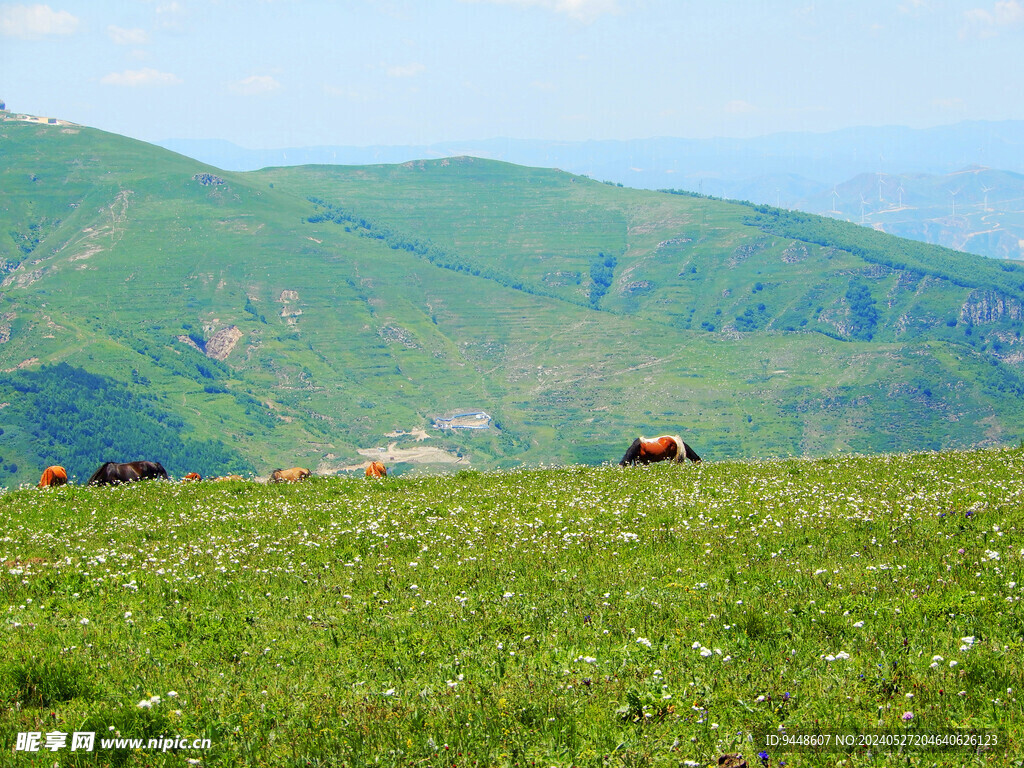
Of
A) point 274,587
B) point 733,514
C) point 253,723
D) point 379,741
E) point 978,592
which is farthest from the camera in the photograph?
point 733,514

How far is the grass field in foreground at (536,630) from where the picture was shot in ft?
25.2

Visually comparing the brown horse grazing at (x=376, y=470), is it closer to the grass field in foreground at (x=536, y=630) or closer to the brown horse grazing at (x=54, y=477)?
the brown horse grazing at (x=54, y=477)

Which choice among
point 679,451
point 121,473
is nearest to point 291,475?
point 121,473

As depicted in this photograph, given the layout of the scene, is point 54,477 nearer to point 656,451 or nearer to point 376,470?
point 376,470

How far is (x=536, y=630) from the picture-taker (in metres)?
10.4

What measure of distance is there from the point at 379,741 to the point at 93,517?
15.4m

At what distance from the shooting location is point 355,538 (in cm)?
1686

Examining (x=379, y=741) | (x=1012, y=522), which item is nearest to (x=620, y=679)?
(x=379, y=741)

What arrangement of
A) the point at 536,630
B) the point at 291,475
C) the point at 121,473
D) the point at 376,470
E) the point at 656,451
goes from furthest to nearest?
the point at 376,470
the point at 291,475
the point at 656,451
the point at 121,473
the point at 536,630

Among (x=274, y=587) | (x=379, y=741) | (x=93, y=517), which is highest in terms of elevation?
(x=379, y=741)

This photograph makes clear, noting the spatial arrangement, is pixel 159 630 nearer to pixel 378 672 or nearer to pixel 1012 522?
pixel 378 672

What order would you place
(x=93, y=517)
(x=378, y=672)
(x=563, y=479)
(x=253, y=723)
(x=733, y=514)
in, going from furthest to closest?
(x=563, y=479) < (x=93, y=517) < (x=733, y=514) < (x=378, y=672) < (x=253, y=723)

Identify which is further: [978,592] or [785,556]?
[785,556]

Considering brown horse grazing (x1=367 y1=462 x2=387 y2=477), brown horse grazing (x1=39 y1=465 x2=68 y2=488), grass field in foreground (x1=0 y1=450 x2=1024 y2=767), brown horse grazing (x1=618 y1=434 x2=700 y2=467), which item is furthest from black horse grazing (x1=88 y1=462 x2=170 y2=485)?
brown horse grazing (x1=618 y1=434 x2=700 y2=467)
